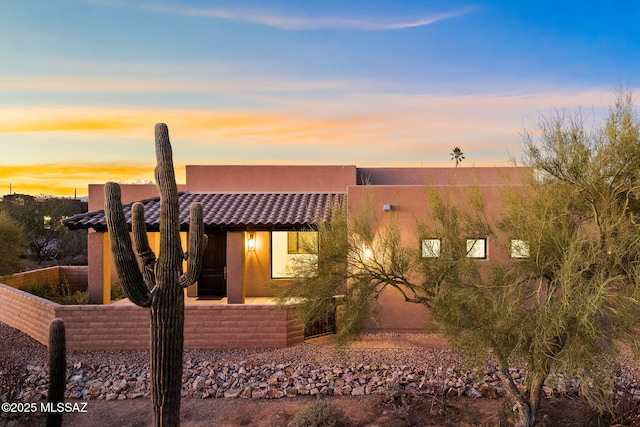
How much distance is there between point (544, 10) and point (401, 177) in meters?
7.85

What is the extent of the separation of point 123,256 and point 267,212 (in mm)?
8089

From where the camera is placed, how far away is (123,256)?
19.0 feet

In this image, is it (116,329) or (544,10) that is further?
(544,10)

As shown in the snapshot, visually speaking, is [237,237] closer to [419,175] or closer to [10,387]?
[10,387]

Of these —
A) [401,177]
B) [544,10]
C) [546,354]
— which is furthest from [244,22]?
[546,354]

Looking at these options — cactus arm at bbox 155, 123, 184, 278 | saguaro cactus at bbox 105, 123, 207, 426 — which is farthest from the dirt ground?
cactus arm at bbox 155, 123, 184, 278

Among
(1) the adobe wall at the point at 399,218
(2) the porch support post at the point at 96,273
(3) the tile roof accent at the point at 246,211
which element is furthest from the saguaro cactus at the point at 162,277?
(2) the porch support post at the point at 96,273

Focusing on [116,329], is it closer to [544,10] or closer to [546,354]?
[546,354]

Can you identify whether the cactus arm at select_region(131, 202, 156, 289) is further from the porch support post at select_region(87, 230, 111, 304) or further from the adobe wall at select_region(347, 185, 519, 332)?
the porch support post at select_region(87, 230, 111, 304)

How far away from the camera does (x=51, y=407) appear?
21.7 ft

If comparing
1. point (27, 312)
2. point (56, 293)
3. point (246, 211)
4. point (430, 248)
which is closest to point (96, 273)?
point (27, 312)

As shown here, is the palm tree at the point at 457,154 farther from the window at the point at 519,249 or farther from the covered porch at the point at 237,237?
the window at the point at 519,249

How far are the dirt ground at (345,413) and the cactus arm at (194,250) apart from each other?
2861 mm

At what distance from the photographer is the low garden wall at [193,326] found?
1080 centimetres
